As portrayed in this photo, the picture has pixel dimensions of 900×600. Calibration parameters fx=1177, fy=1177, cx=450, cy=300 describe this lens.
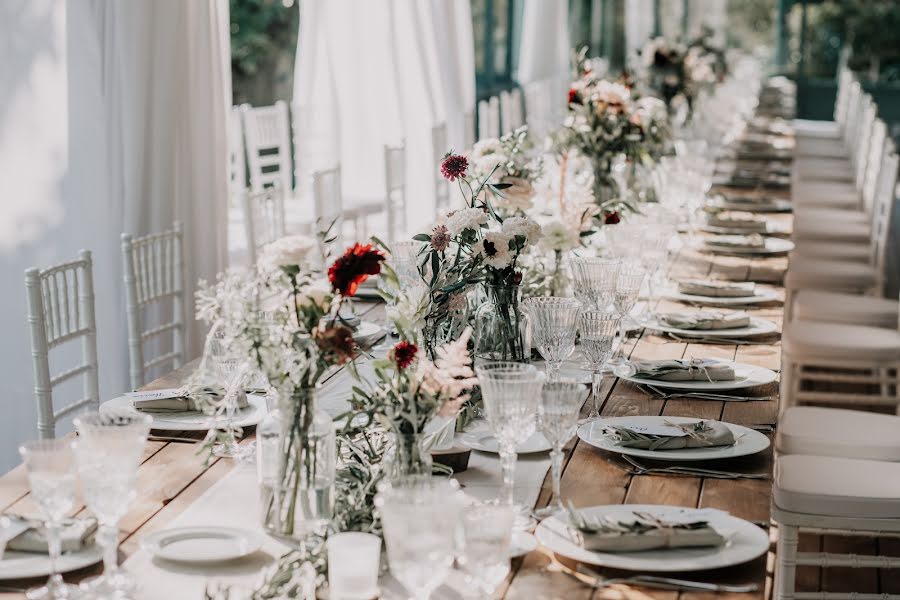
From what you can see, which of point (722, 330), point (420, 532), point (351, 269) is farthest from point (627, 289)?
point (420, 532)

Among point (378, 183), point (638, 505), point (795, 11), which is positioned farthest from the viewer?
point (795, 11)

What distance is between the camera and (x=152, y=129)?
385 cm

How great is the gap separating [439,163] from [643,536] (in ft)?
12.9

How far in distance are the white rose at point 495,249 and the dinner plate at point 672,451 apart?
0.31 metres

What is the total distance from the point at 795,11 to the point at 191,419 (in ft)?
46.9

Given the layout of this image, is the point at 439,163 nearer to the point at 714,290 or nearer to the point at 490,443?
the point at 714,290

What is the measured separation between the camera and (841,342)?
3641mm

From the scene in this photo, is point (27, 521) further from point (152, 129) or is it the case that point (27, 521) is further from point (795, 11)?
point (795, 11)

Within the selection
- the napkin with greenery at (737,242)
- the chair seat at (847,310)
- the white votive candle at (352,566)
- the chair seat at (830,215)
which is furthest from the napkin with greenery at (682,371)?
the chair seat at (830,215)

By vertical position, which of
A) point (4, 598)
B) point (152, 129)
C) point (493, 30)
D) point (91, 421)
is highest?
point (493, 30)

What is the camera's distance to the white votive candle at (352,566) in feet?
4.25

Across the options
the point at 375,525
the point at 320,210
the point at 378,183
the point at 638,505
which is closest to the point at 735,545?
the point at 638,505

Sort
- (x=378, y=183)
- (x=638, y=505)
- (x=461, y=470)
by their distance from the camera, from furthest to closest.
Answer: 1. (x=378, y=183)
2. (x=461, y=470)
3. (x=638, y=505)

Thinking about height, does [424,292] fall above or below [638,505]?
above
